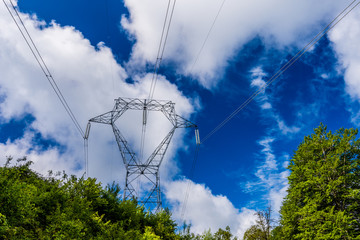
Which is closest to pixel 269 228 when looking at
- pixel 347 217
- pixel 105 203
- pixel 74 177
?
pixel 347 217

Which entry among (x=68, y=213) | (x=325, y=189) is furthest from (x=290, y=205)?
(x=68, y=213)

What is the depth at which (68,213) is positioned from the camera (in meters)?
17.3

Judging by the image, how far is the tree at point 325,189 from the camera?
2045 cm

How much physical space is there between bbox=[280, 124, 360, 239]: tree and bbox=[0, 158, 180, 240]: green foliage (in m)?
14.5

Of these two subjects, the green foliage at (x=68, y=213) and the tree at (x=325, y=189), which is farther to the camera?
the tree at (x=325, y=189)

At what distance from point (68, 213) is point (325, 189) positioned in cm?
2386

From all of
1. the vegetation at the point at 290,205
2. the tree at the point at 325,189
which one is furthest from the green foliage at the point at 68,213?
the tree at the point at 325,189

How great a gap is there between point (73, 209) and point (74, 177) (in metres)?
5.70

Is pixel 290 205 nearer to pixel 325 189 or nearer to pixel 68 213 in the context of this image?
pixel 325 189

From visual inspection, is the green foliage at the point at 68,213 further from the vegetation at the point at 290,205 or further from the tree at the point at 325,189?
the tree at the point at 325,189

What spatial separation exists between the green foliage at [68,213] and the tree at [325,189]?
47.5ft

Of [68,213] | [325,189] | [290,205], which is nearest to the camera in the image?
[68,213]

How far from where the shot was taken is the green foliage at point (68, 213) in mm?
A: 12227

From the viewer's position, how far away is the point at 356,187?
72.5 feet
